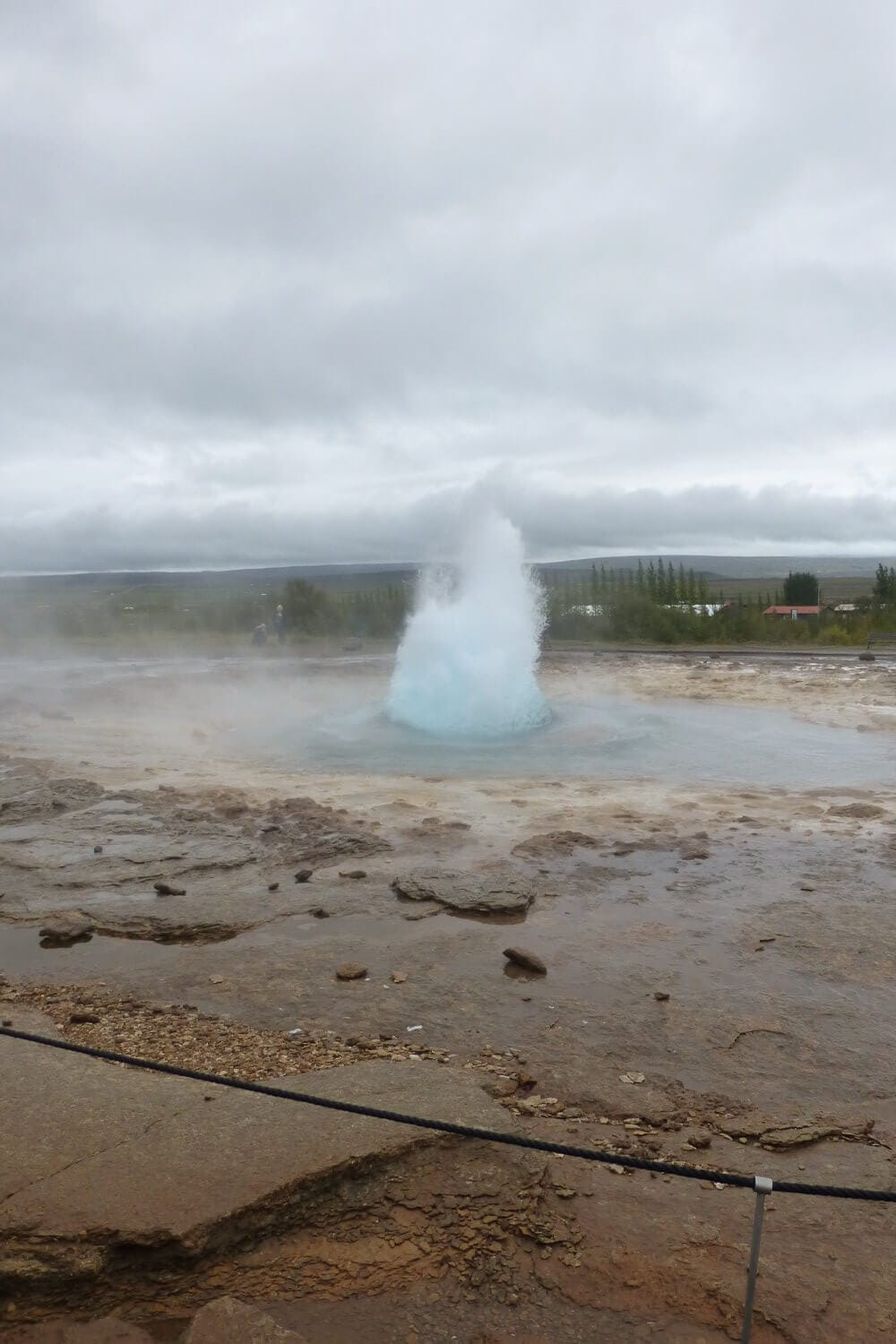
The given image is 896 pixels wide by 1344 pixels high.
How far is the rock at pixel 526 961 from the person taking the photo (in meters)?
4.72

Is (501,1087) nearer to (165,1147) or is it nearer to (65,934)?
(165,1147)

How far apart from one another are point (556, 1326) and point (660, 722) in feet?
35.7

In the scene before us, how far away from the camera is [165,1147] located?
9.72 feet

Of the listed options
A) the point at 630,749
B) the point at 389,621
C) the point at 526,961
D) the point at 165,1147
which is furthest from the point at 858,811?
the point at 389,621

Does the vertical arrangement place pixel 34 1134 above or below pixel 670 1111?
above

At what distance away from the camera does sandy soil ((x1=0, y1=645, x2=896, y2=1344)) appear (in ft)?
8.24

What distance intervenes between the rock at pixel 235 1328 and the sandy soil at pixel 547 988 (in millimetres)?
70

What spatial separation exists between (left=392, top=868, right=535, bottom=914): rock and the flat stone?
2.04 m

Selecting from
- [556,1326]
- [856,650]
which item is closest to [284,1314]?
[556,1326]

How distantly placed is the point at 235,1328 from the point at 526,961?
8.64 ft

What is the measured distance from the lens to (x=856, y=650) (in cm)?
2288

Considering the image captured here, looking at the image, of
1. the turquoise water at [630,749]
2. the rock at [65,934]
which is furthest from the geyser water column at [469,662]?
the rock at [65,934]

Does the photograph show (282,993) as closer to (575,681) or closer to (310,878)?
(310,878)

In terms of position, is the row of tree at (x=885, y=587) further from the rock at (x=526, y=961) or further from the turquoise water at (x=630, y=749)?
the rock at (x=526, y=961)
